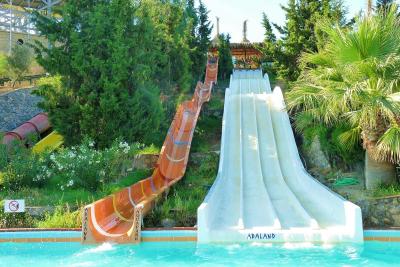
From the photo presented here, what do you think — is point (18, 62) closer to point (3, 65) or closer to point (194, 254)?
point (3, 65)

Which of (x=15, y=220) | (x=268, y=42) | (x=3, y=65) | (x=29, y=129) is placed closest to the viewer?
(x=15, y=220)

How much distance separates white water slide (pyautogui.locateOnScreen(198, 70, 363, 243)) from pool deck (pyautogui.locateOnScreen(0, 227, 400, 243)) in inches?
10.8

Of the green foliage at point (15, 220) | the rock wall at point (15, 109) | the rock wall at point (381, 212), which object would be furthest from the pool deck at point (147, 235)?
the rock wall at point (15, 109)

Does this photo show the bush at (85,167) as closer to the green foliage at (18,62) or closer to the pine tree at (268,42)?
the pine tree at (268,42)

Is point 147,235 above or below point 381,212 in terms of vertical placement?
below

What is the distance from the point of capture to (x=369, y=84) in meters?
10.2

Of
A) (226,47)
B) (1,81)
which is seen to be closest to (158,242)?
(1,81)

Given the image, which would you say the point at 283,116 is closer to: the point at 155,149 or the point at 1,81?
the point at 155,149

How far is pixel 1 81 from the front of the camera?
939 inches

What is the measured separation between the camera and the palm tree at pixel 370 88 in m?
9.92

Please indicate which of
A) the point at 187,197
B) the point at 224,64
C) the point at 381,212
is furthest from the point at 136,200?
the point at 224,64

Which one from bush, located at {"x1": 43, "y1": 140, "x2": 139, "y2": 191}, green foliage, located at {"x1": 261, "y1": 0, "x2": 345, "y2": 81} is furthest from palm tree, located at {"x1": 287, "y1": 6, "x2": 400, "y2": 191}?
green foliage, located at {"x1": 261, "y1": 0, "x2": 345, "y2": 81}

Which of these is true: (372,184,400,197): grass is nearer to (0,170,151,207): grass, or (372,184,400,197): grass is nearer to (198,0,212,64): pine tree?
(0,170,151,207): grass

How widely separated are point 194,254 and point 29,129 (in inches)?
493
